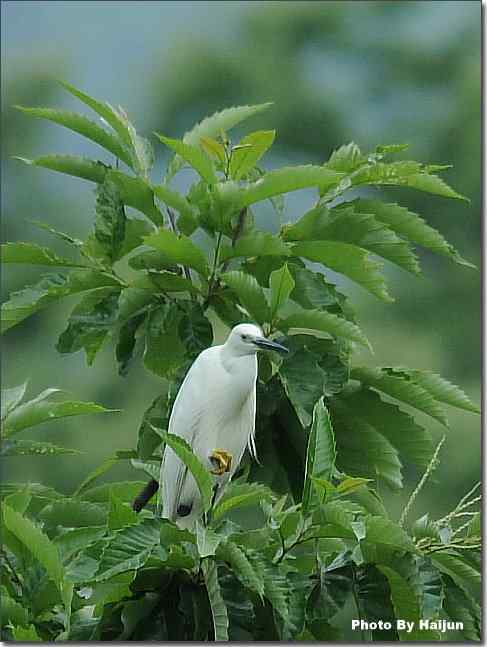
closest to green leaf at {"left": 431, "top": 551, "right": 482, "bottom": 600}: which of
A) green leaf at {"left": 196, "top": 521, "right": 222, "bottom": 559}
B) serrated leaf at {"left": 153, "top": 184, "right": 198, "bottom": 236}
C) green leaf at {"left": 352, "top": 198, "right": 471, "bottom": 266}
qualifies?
green leaf at {"left": 196, "top": 521, "right": 222, "bottom": 559}

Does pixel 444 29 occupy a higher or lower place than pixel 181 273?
higher

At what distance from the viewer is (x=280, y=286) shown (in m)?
1.29

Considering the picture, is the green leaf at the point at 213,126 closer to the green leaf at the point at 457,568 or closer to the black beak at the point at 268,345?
the black beak at the point at 268,345

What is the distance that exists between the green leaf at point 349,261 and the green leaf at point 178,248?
0.11 meters

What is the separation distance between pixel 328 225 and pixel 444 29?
336 cm

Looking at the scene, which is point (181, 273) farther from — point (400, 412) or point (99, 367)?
point (99, 367)

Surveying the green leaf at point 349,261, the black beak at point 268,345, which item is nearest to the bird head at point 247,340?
the black beak at point 268,345

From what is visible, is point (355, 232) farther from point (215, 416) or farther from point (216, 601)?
point (216, 601)

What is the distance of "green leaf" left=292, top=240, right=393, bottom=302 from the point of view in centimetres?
133

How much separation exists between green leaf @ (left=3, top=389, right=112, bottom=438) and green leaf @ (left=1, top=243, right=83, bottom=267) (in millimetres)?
216

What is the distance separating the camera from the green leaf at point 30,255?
134 centimetres

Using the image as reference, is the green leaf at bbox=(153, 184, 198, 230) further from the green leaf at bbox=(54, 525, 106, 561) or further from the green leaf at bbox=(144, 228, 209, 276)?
the green leaf at bbox=(54, 525, 106, 561)

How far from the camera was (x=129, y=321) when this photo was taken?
142 cm

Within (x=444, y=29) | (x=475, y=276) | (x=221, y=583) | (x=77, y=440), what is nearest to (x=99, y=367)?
(x=77, y=440)
